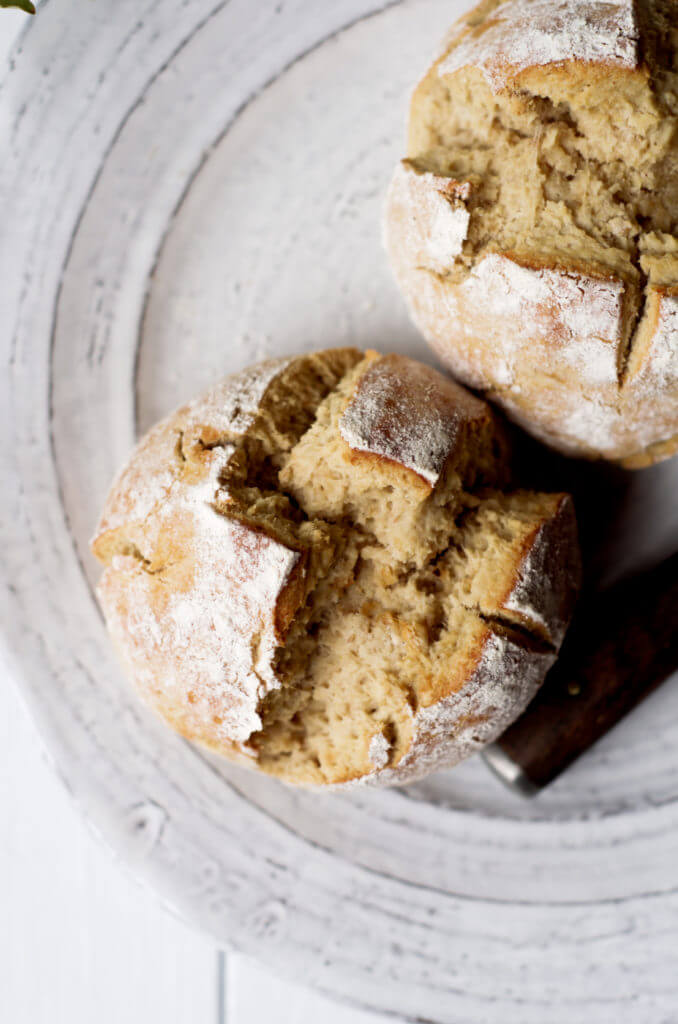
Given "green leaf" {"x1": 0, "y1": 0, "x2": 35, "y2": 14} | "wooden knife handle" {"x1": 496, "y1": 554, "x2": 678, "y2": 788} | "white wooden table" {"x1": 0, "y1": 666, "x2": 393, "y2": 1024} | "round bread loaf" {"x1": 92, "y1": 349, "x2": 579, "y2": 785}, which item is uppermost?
"green leaf" {"x1": 0, "y1": 0, "x2": 35, "y2": 14}

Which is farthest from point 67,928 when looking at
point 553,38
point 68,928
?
point 553,38

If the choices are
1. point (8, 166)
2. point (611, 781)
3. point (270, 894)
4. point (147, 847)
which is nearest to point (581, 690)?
point (611, 781)

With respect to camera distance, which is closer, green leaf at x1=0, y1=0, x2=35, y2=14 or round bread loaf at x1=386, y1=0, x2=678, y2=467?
round bread loaf at x1=386, y1=0, x2=678, y2=467

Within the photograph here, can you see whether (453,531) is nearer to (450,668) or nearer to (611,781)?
(450,668)

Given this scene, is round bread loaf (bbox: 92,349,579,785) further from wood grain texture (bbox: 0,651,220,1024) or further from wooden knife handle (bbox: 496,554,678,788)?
wood grain texture (bbox: 0,651,220,1024)

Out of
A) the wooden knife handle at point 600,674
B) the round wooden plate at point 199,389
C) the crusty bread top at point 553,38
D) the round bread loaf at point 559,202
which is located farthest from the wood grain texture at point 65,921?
the crusty bread top at point 553,38

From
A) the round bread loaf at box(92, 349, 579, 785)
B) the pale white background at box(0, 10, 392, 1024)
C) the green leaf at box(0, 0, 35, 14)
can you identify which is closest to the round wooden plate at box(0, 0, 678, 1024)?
the green leaf at box(0, 0, 35, 14)

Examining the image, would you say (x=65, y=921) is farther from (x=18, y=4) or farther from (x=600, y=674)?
(x=18, y=4)
